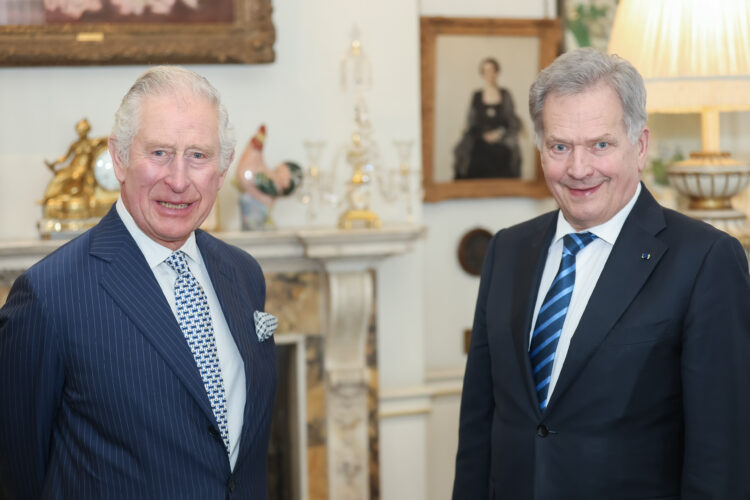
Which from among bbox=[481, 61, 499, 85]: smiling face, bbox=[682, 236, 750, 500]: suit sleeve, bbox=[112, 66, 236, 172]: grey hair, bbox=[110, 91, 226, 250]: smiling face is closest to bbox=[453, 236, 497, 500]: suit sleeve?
bbox=[682, 236, 750, 500]: suit sleeve

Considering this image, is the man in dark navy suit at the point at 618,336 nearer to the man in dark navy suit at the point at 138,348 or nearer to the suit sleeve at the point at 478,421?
the suit sleeve at the point at 478,421

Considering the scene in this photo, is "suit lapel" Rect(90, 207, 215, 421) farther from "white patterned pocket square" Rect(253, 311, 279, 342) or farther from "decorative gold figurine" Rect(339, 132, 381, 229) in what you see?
"decorative gold figurine" Rect(339, 132, 381, 229)

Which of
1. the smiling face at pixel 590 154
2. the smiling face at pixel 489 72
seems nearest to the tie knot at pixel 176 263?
the smiling face at pixel 590 154

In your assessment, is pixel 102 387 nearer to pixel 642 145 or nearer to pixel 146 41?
pixel 642 145

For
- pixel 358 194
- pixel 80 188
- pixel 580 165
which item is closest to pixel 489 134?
pixel 358 194

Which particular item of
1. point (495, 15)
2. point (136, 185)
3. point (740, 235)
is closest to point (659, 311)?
point (136, 185)

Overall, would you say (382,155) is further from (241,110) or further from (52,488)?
(52,488)

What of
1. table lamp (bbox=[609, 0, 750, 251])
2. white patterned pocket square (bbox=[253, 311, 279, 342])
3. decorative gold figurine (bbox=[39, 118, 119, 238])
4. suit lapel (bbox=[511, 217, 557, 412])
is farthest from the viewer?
decorative gold figurine (bbox=[39, 118, 119, 238])

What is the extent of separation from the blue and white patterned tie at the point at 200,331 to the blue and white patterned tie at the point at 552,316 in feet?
2.24

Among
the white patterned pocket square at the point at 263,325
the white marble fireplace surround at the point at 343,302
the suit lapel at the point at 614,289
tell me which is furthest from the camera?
the white marble fireplace surround at the point at 343,302

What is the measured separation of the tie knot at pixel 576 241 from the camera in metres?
1.93

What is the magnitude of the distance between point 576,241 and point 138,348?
0.97 meters

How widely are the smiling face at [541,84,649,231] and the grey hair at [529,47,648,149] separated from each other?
0.5 inches

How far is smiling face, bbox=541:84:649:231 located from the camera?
182cm
